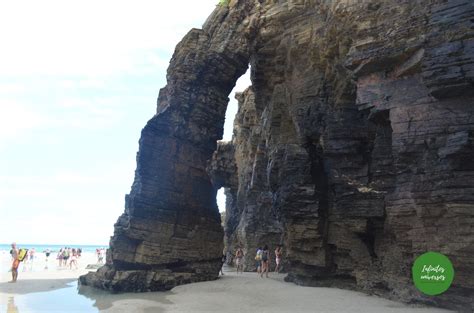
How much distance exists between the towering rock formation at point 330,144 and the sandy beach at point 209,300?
1310 millimetres

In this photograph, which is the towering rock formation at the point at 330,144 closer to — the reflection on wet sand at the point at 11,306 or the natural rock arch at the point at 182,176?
the natural rock arch at the point at 182,176

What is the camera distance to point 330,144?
68.6 feet

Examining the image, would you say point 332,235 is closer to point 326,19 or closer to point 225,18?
point 326,19

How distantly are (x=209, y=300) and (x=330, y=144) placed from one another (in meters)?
9.32

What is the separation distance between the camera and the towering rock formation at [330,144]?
46.2ft

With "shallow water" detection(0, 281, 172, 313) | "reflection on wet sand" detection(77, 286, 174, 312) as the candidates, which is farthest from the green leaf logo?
"shallow water" detection(0, 281, 172, 313)

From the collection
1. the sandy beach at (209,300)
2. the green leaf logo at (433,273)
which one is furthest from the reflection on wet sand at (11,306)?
the green leaf logo at (433,273)

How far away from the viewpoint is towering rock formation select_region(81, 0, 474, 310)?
554 inches

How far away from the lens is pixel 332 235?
20953 millimetres

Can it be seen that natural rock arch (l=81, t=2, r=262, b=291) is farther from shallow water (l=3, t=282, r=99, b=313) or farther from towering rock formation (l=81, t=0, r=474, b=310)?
shallow water (l=3, t=282, r=99, b=313)

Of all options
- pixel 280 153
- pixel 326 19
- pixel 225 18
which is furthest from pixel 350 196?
pixel 225 18

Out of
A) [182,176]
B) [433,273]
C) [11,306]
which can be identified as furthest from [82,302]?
[433,273]

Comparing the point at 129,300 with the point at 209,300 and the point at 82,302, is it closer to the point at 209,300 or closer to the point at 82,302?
the point at 82,302

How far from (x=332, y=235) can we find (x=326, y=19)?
11050 mm
